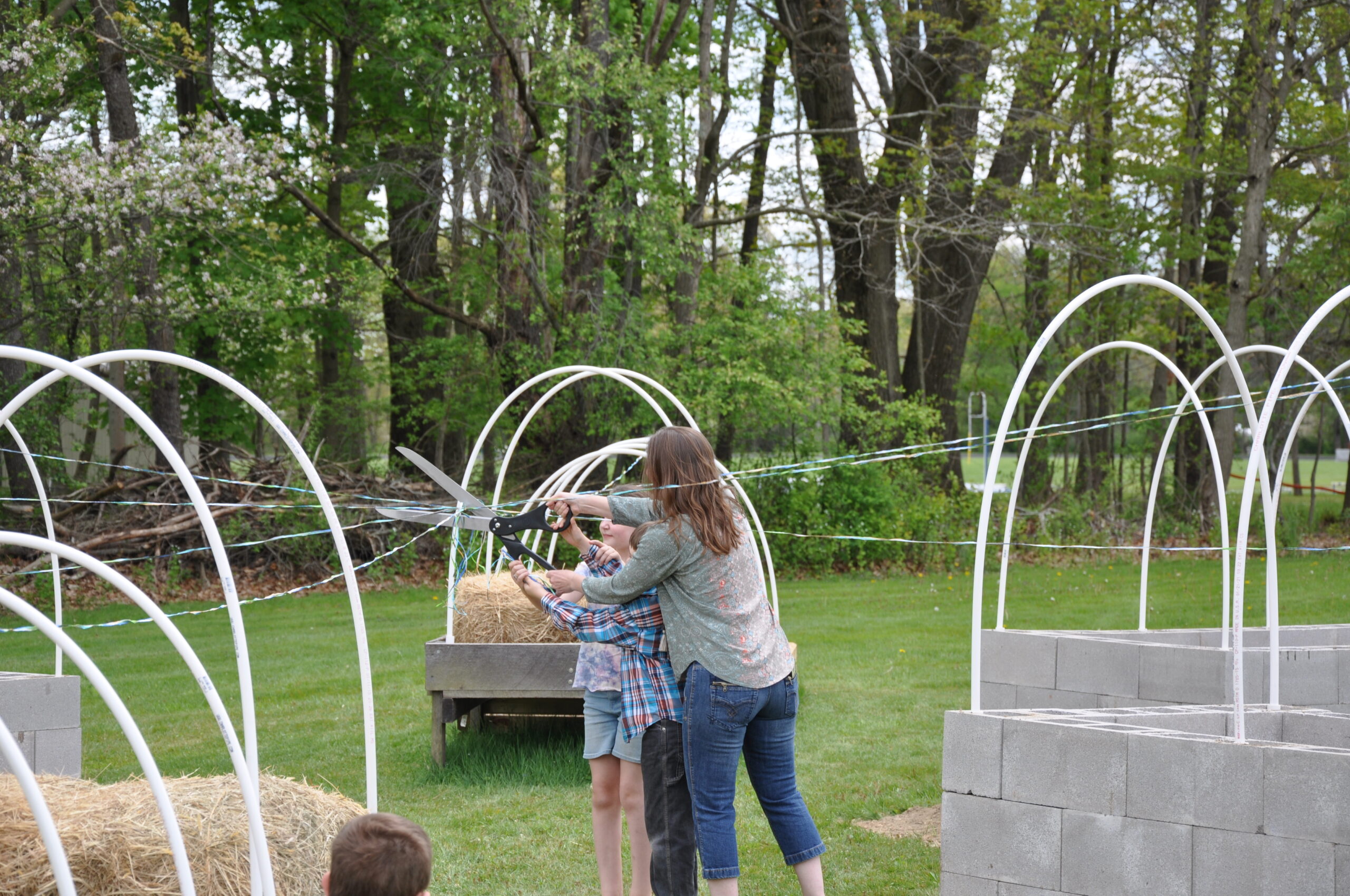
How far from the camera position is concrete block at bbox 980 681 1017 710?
604cm

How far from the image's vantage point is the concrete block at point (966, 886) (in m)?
3.96

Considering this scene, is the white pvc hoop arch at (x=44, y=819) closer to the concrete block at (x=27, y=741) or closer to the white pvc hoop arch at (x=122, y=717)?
the white pvc hoop arch at (x=122, y=717)

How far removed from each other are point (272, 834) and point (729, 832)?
1342 millimetres

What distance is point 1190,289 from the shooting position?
1766 cm

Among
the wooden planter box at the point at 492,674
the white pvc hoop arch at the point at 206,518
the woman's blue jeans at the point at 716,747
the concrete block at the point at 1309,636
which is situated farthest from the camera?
the concrete block at the point at 1309,636

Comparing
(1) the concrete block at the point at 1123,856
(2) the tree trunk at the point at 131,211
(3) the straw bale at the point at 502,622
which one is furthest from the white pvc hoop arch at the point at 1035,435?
(2) the tree trunk at the point at 131,211

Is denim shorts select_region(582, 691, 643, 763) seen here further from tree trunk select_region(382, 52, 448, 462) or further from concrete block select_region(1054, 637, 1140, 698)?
tree trunk select_region(382, 52, 448, 462)

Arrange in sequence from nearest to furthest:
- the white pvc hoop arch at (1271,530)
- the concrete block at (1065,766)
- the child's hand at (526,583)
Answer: the concrete block at (1065,766) → the child's hand at (526,583) → the white pvc hoop arch at (1271,530)

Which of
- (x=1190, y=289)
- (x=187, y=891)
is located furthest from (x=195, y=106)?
(x=187, y=891)

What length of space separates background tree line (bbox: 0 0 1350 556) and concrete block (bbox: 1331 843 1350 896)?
11470 mm

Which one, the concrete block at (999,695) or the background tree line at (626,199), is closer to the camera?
the concrete block at (999,695)

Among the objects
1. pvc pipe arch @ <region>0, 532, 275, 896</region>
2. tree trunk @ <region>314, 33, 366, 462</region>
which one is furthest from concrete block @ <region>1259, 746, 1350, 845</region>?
tree trunk @ <region>314, 33, 366, 462</region>

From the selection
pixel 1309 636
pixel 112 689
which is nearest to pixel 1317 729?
pixel 1309 636

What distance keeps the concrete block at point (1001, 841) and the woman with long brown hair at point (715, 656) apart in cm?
63
